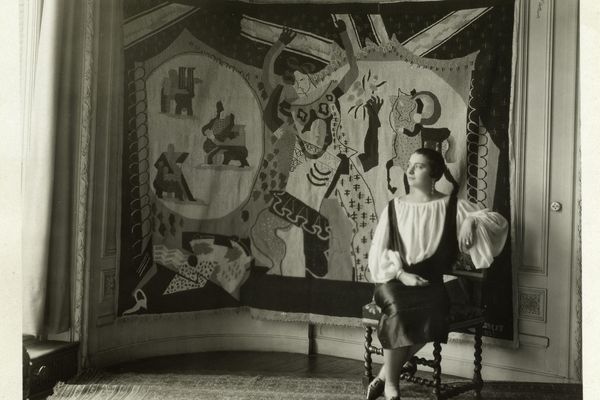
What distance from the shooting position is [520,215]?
3436 millimetres

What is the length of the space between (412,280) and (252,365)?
50.1 inches

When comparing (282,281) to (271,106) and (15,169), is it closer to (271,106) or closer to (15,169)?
(271,106)

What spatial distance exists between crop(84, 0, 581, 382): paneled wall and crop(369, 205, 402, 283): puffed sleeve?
2.67 feet

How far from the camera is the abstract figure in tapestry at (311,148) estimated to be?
3.88 metres

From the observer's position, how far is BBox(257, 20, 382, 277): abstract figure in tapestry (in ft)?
12.7

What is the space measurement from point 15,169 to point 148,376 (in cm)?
190

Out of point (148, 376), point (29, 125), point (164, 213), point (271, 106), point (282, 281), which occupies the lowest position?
Result: point (148, 376)

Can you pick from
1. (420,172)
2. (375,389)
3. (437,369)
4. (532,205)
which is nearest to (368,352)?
(375,389)

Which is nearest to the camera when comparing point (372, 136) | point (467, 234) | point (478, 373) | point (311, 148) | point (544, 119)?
point (467, 234)

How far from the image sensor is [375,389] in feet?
9.98

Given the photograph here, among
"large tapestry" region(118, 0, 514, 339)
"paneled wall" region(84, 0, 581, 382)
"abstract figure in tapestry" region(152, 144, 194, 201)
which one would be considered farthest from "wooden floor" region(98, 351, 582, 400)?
"abstract figure in tapestry" region(152, 144, 194, 201)

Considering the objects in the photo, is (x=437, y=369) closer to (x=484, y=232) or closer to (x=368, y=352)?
(x=368, y=352)

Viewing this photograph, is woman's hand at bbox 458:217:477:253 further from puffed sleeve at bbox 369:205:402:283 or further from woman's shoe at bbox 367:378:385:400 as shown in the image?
woman's shoe at bbox 367:378:385:400

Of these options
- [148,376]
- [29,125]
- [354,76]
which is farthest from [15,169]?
[354,76]
